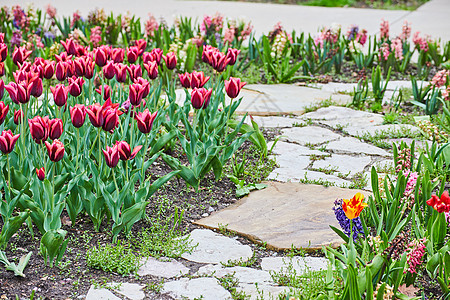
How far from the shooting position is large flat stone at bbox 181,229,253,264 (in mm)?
2812

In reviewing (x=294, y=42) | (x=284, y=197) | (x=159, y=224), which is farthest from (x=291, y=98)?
Result: (x=159, y=224)

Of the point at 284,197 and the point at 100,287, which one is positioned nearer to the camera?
the point at 100,287

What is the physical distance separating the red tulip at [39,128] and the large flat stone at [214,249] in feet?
2.71

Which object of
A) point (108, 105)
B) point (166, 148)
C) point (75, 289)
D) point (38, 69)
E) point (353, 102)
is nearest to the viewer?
point (75, 289)

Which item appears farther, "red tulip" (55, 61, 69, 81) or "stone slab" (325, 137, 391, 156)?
"stone slab" (325, 137, 391, 156)

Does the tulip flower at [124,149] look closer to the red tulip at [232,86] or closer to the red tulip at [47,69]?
the red tulip at [47,69]

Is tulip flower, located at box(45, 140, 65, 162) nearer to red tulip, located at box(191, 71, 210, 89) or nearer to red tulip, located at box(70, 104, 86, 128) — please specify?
red tulip, located at box(70, 104, 86, 128)

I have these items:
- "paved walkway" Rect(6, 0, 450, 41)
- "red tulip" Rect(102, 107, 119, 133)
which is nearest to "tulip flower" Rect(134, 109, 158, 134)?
"red tulip" Rect(102, 107, 119, 133)

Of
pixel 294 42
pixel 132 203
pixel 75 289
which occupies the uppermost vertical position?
pixel 294 42

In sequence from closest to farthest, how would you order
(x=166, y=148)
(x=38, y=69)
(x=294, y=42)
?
(x=38, y=69) < (x=166, y=148) < (x=294, y=42)

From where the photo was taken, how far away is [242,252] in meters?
2.87

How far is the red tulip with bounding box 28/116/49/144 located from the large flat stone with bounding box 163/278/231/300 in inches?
31.7

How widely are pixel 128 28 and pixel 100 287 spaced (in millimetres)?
4896

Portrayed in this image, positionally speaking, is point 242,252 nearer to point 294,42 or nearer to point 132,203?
point 132,203
